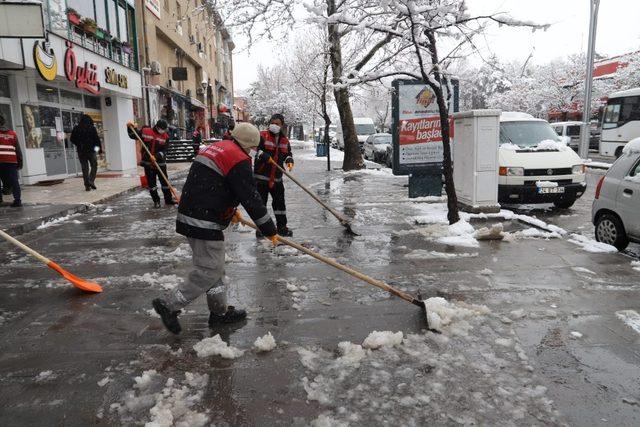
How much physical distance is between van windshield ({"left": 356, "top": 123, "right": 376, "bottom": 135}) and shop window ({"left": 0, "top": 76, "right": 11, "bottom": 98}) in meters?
22.7

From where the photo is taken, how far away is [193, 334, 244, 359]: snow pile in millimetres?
3418

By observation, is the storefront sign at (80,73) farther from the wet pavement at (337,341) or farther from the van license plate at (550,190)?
the van license plate at (550,190)

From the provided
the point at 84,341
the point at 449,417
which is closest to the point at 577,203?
the point at 449,417

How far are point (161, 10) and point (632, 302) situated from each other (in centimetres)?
2463

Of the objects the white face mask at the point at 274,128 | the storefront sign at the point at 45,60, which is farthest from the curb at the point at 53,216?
the white face mask at the point at 274,128

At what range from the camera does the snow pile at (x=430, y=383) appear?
2.70m

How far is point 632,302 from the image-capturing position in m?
4.36

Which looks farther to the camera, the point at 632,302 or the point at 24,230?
the point at 24,230

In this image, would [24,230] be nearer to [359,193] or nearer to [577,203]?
[359,193]

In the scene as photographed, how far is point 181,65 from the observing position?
3005 centimetres

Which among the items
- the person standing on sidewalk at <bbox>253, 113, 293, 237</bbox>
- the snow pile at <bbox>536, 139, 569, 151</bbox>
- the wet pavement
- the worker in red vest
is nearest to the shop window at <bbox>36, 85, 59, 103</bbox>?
the worker in red vest

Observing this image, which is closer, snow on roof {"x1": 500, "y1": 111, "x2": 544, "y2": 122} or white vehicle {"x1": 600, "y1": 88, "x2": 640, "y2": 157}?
snow on roof {"x1": 500, "y1": 111, "x2": 544, "y2": 122}

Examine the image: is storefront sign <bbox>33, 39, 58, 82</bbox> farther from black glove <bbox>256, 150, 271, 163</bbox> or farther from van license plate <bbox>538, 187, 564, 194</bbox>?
van license plate <bbox>538, 187, 564, 194</bbox>

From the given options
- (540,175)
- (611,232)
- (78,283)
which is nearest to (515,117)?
(540,175)
